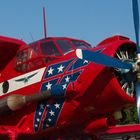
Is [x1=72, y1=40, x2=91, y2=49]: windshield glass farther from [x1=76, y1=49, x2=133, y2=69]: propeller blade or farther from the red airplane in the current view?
[x1=76, y1=49, x2=133, y2=69]: propeller blade

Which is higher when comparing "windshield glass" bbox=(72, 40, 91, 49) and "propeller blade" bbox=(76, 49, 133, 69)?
"windshield glass" bbox=(72, 40, 91, 49)

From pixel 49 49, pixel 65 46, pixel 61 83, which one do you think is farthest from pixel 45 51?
pixel 61 83

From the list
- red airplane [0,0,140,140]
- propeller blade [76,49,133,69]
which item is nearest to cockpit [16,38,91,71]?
red airplane [0,0,140,140]

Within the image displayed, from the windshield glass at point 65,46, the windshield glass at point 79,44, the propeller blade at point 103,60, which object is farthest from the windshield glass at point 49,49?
the propeller blade at point 103,60

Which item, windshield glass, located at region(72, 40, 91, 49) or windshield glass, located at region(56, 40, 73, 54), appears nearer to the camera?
windshield glass, located at region(56, 40, 73, 54)


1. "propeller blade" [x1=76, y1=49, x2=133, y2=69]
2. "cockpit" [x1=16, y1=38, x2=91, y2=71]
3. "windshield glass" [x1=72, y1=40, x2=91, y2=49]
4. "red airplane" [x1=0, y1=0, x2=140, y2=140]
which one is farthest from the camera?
"windshield glass" [x1=72, y1=40, x2=91, y2=49]

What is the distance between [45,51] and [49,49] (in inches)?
4.7

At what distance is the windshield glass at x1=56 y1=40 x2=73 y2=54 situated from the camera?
38.9ft

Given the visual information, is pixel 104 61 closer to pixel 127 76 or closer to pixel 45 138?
pixel 127 76

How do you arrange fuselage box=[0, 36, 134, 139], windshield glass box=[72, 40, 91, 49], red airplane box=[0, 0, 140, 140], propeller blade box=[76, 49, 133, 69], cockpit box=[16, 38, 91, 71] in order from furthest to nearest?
windshield glass box=[72, 40, 91, 49] → cockpit box=[16, 38, 91, 71] → fuselage box=[0, 36, 134, 139] → red airplane box=[0, 0, 140, 140] → propeller blade box=[76, 49, 133, 69]

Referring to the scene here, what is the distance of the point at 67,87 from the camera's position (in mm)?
10688

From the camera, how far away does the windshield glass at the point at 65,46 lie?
11.9 metres

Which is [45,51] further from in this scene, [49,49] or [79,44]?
[79,44]

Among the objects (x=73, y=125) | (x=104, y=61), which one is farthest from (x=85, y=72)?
(x=73, y=125)
